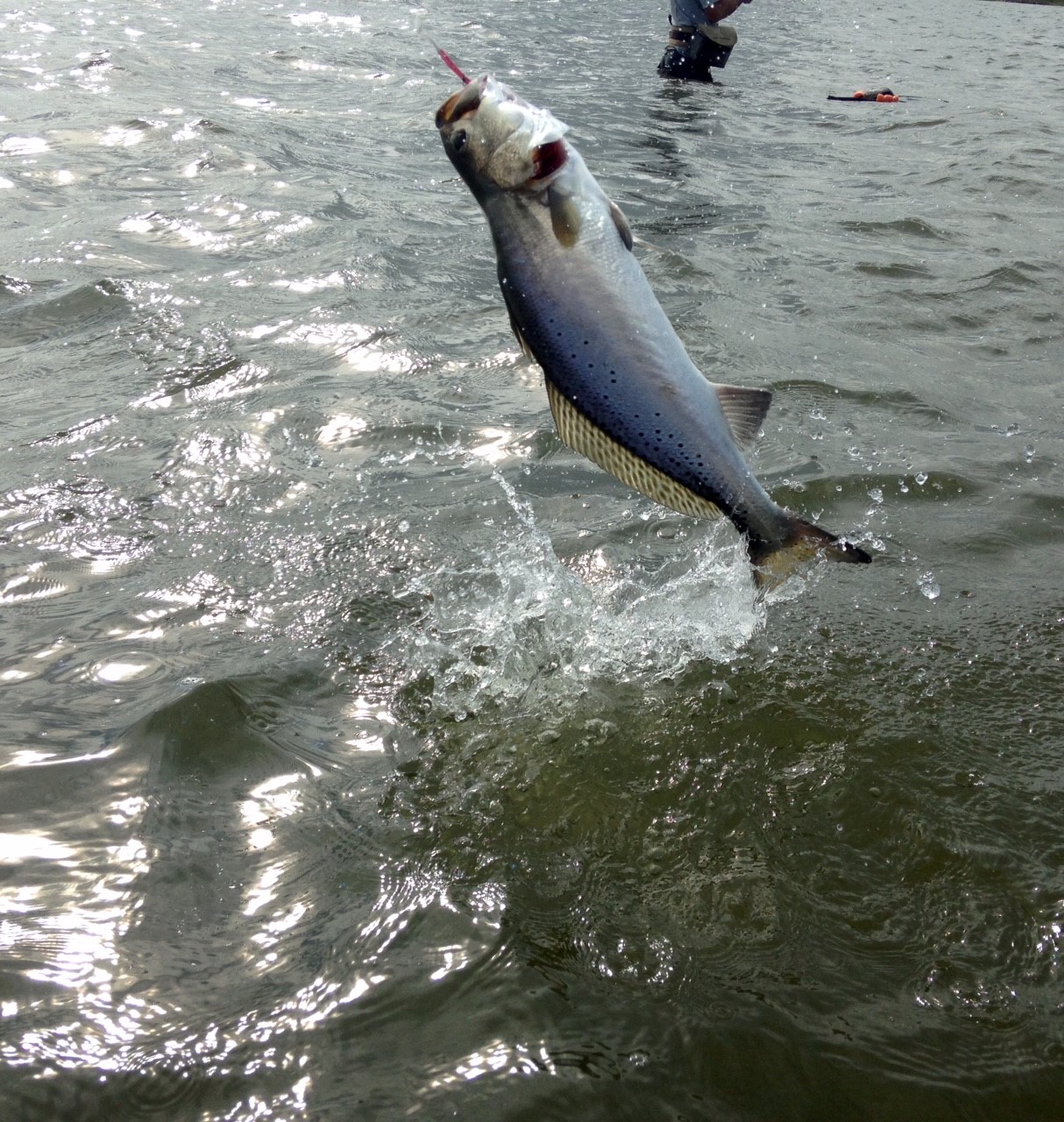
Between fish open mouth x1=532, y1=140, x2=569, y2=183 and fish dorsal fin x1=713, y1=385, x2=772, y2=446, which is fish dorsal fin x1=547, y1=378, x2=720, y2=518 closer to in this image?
fish dorsal fin x1=713, y1=385, x2=772, y2=446

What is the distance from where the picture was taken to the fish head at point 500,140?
8.93 ft

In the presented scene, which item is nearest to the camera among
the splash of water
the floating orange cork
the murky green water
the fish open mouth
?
the murky green water

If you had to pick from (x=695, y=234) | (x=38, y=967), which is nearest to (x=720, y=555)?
(x=38, y=967)

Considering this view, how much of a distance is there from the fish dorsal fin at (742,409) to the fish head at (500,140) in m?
0.78

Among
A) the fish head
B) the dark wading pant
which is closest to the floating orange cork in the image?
the dark wading pant

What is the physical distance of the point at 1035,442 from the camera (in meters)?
5.24

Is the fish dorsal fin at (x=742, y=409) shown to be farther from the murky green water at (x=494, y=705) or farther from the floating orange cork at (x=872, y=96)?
the floating orange cork at (x=872, y=96)

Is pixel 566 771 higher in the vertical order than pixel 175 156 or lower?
lower

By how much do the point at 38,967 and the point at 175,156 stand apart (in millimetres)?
9348

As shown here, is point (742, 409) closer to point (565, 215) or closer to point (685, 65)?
point (565, 215)

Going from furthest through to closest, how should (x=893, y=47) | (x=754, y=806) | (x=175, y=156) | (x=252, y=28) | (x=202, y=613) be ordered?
1. (x=893, y=47)
2. (x=252, y=28)
3. (x=175, y=156)
4. (x=202, y=613)
5. (x=754, y=806)

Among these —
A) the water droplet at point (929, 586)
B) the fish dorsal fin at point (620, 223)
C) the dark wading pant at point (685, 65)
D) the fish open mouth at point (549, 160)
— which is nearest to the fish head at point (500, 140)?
the fish open mouth at point (549, 160)

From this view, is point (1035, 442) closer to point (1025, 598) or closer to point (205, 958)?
point (1025, 598)

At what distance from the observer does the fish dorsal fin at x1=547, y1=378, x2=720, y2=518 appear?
283cm
